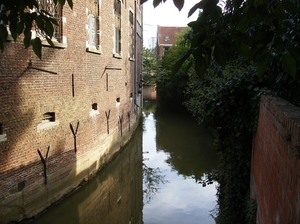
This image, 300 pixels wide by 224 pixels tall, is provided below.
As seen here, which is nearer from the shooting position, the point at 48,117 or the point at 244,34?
the point at 244,34

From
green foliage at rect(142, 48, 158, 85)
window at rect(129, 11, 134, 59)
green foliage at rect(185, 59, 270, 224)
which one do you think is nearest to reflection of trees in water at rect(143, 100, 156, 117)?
green foliage at rect(142, 48, 158, 85)

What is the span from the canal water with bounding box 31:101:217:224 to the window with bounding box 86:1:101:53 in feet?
13.8

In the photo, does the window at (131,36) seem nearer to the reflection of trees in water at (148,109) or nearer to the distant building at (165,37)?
the reflection of trees in water at (148,109)

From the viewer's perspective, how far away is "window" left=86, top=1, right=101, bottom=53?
33.3ft

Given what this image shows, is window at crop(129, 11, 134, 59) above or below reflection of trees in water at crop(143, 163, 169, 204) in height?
above

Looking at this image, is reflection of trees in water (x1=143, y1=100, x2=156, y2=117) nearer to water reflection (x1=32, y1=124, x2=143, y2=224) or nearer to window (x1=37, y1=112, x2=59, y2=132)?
water reflection (x1=32, y1=124, x2=143, y2=224)

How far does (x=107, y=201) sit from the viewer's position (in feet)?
28.2

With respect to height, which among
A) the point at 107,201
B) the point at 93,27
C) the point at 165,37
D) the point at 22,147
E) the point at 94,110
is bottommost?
the point at 107,201

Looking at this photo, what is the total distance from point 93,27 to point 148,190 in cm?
576

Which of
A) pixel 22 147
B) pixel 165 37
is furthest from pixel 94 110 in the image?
pixel 165 37

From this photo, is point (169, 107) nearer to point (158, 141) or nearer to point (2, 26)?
point (158, 141)

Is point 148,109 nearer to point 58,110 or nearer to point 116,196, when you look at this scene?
point 116,196

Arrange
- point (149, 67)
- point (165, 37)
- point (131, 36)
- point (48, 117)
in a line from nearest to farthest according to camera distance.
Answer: point (48, 117) → point (131, 36) → point (149, 67) → point (165, 37)

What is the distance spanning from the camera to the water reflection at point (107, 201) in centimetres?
738
